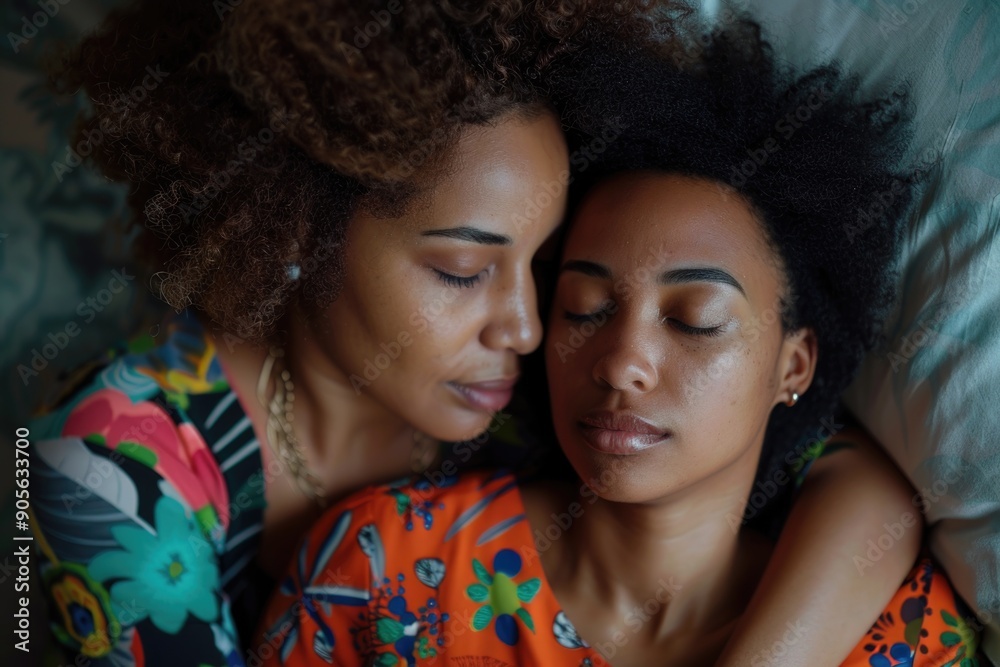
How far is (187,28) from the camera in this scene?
1220mm

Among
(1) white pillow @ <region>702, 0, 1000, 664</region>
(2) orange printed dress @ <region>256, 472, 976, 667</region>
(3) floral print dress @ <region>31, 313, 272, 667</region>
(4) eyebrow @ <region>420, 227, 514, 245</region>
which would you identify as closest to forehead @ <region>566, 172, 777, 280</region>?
(4) eyebrow @ <region>420, 227, 514, 245</region>

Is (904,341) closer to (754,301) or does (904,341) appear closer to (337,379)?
(754,301)

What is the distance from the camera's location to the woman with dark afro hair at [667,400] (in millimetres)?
1083

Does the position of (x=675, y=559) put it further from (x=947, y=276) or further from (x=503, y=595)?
(x=947, y=276)

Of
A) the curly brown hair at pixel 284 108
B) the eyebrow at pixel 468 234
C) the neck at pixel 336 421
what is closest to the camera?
the curly brown hair at pixel 284 108

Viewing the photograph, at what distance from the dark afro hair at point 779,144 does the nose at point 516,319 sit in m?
0.16

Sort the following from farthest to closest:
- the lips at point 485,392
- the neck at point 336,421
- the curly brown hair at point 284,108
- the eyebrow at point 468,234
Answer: the neck at point 336,421 → the lips at point 485,392 → the eyebrow at point 468,234 → the curly brown hair at point 284,108

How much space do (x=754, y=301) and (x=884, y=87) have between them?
1.28 ft

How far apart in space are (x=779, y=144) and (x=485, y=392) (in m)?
0.51

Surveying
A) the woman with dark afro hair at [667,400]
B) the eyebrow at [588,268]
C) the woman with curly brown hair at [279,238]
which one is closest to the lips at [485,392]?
the woman with curly brown hair at [279,238]

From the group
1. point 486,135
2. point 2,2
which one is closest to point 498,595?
point 486,135

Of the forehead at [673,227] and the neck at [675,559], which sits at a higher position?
the forehead at [673,227]

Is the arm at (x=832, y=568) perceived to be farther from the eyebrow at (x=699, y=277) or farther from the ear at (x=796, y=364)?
the eyebrow at (x=699, y=277)

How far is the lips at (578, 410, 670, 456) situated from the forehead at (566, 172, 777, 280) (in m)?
0.17
